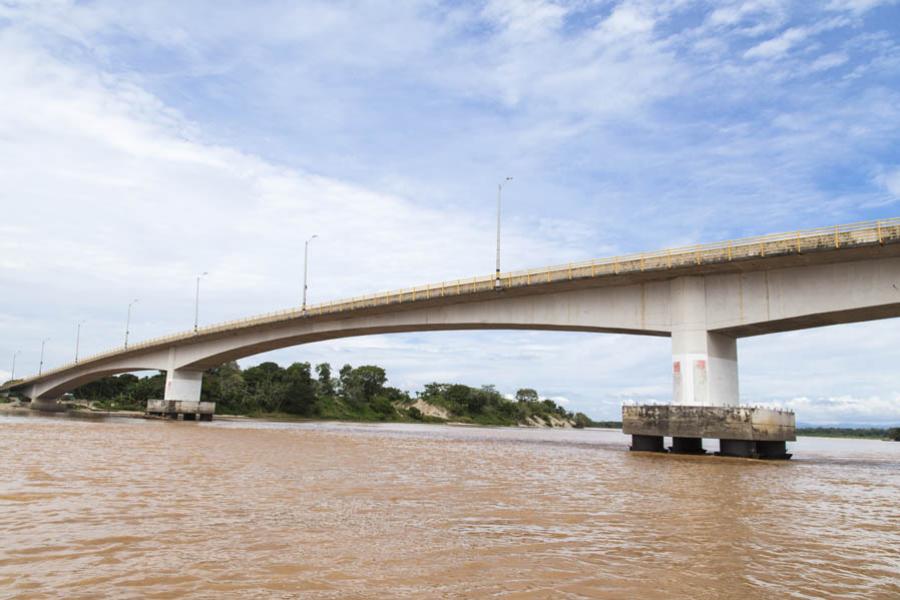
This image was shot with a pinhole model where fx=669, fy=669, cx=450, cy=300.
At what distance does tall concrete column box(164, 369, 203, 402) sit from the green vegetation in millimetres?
27559

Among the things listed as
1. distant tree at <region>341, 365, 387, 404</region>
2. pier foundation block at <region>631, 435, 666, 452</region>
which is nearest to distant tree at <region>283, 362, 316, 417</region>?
distant tree at <region>341, 365, 387, 404</region>

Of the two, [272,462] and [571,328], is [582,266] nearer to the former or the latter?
[571,328]

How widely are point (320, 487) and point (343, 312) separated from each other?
37165mm

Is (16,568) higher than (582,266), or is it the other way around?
(582,266)

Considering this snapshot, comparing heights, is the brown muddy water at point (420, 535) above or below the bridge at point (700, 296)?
below

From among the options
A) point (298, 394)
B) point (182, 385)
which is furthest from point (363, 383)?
point (182, 385)

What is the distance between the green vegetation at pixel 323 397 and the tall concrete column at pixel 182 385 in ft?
90.4

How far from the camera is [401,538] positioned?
364 inches

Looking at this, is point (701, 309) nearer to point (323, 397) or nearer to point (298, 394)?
point (298, 394)

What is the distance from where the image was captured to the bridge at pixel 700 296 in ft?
90.7

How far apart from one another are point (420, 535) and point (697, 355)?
24.8 metres

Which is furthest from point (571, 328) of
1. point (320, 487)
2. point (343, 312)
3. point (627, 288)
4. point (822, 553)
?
point (822, 553)

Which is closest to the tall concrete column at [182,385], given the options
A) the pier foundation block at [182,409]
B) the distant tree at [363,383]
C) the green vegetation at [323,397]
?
the pier foundation block at [182,409]

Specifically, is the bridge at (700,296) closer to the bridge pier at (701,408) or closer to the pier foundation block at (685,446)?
the bridge pier at (701,408)
